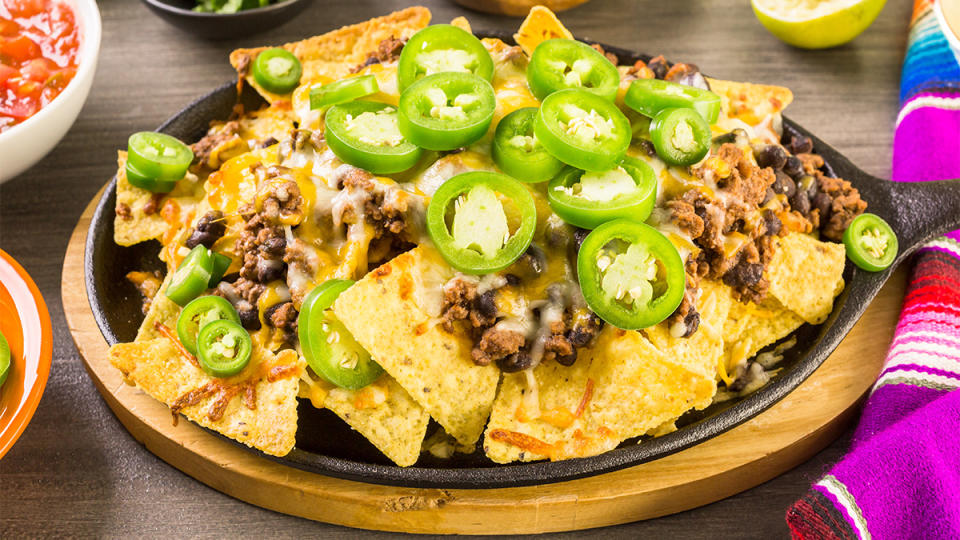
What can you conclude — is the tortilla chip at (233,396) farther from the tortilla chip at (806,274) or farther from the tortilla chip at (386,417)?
the tortilla chip at (806,274)

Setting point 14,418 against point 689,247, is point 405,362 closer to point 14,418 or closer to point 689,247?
point 689,247

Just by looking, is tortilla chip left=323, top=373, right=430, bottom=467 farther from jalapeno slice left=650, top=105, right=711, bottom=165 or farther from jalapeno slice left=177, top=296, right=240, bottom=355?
jalapeno slice left=650, top=105, right=711, bottom=165

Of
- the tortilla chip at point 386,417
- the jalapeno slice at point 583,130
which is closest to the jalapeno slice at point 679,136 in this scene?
the jalapeno slice at point 583,130

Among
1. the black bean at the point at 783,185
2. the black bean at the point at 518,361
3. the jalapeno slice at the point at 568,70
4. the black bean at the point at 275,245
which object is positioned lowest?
the black bean at the point at 518,361

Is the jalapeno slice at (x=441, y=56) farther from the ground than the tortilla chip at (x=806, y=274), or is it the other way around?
the jalapeno slice at (x=441, y=56)

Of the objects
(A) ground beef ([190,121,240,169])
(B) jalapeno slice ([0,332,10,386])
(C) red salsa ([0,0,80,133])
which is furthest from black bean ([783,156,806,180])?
(C) red salsa ([0,0,80,133])
